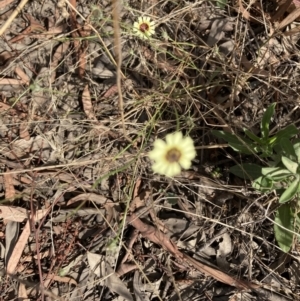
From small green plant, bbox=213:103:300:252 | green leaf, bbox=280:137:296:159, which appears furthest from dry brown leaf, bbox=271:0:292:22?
green leaf, bbox=280:137:296:159

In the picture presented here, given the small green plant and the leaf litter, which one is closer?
the small green plant

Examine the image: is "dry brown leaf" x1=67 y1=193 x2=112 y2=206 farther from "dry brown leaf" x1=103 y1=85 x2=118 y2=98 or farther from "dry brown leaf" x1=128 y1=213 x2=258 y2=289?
"dry brown leaf" x1=103 y1=85 x2=118 y2=98

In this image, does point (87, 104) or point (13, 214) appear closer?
point (13, 214)

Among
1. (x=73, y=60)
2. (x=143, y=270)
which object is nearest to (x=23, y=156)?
(x=73, y=60)

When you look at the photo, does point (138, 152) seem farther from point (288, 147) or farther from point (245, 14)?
point (245, 14)

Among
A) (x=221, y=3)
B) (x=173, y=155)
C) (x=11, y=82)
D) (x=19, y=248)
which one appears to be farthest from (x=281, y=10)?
(x=19, y=248)

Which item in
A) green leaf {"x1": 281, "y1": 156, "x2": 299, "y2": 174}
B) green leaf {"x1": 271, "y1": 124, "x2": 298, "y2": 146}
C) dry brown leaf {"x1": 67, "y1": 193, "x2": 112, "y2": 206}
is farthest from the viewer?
dry brown leaf {"x1": 67, "y1": 193, "x2": 112, "y2": 206}

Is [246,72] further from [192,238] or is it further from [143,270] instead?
[143,270]
